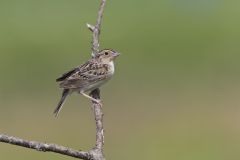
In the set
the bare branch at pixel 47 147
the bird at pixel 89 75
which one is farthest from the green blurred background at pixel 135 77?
the bare branch at pixel 47 147

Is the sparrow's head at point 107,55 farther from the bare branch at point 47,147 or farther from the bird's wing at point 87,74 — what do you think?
the bare branch at point 47,147

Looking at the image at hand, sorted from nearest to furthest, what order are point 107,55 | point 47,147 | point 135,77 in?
1. point 47,147
2. point 107,55
3. point 135,77

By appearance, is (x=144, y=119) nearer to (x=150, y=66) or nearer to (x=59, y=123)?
(x=59, y=123)

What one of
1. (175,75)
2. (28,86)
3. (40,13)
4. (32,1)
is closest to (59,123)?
(28,86)

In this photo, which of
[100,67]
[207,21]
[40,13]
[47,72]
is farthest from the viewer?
[40,13]

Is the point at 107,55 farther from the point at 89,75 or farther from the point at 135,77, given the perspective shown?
the point at 135,77

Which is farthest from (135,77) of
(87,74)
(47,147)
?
(47,147)

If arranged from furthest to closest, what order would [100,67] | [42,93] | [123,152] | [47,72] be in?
[47,72]
[42,93]
[123,152]
[100,67]

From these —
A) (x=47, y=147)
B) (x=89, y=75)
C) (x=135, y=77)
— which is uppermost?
(x=135, y=77)
